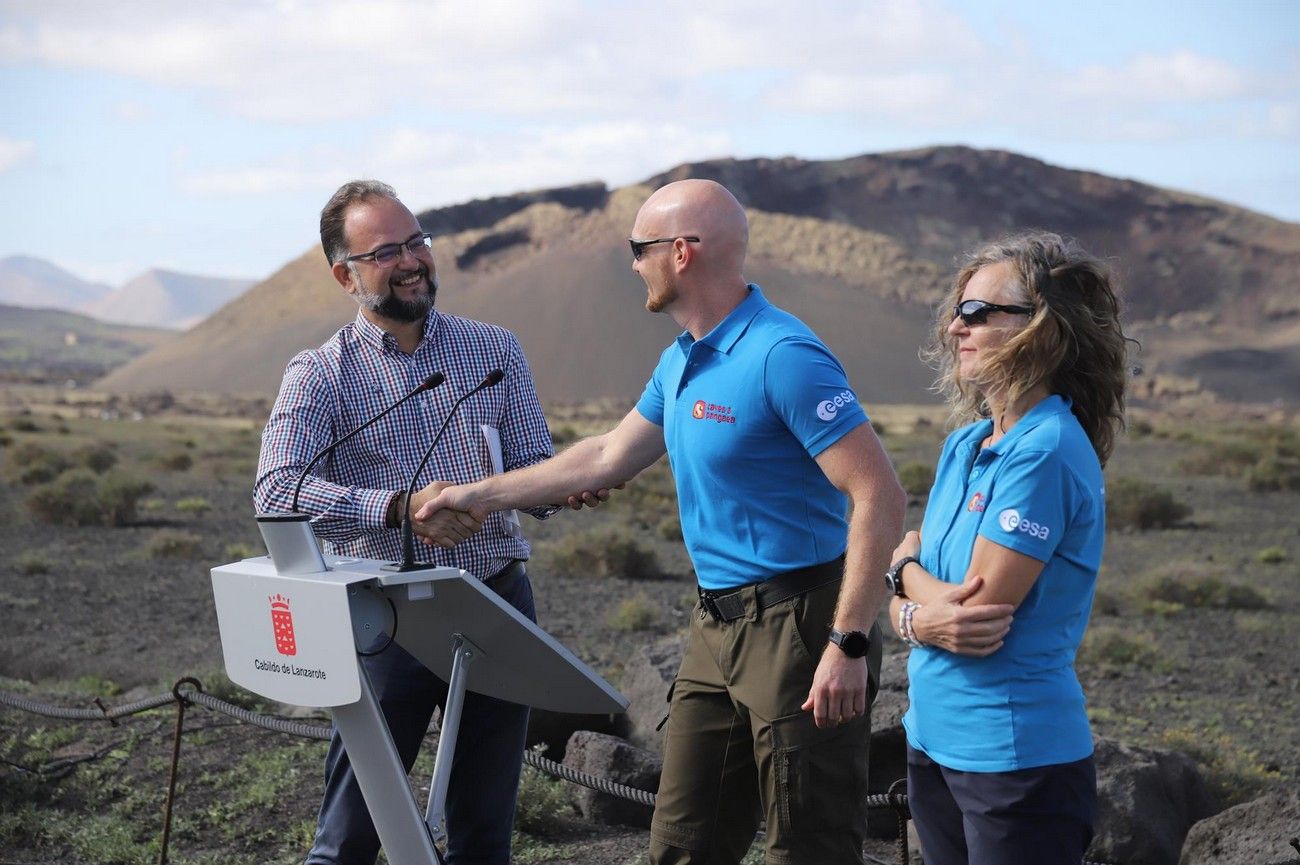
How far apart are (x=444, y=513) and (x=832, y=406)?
100cm

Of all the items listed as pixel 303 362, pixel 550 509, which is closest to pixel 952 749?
pixel 550 509

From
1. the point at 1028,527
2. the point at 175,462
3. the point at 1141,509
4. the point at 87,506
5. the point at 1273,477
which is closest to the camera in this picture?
the point at 1028,527

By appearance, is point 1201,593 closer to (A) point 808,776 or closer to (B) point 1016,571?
(A) point 808,776

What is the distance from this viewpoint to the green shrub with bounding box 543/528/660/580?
15383mm

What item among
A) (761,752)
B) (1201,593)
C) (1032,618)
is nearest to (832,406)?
(1032,618)

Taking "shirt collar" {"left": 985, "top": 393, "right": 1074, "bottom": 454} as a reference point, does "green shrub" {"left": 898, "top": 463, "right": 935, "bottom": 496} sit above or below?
below

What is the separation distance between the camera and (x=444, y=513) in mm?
3314

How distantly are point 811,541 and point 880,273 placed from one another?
103687 mm

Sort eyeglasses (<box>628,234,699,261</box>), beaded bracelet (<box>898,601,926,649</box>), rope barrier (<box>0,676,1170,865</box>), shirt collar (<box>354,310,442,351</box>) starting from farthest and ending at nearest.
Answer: rope barrier (<box>0,676,1170,865</box>), shirt collar (<box>354,310,442,351</box>), eyeglasses (<box>628,234,699,261</box>), beaded bracelet (<box>898,601,926,649</box>)

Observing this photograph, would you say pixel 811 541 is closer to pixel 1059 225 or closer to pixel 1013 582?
pixel 1013 582

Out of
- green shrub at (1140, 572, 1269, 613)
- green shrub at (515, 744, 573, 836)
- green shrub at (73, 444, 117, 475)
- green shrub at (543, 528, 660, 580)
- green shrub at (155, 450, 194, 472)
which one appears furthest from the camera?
green shrub at (155, 450, 194, 472)

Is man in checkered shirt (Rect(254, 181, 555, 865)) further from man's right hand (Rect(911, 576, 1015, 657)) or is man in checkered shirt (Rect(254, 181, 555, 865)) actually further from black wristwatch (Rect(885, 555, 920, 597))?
man's right hand (Rect(911, 576, 1015, 657))

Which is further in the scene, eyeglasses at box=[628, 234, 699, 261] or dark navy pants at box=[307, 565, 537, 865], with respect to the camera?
dark navy pants at box=[307, 565, 537, 865]

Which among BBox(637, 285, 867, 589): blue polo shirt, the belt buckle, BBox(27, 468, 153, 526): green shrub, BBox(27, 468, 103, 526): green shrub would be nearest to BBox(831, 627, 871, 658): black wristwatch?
BBox(637, 285, 867, 589): blue polo shirt
